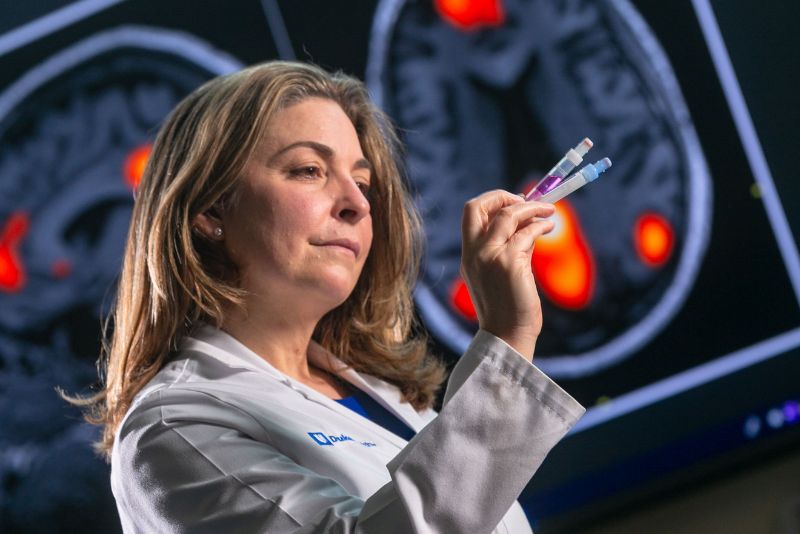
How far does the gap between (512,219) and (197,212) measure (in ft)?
1.44

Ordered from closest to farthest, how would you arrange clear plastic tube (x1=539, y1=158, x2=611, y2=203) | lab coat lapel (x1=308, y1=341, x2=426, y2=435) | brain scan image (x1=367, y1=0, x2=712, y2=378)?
clear plastic tube (x1=539, y1=158, x2=611, y2=203), lab coat lapel (x1=308, y1=341, x2=426, y2=435), brain scan image (x1=367, y1=0, x2=712, y2=378)

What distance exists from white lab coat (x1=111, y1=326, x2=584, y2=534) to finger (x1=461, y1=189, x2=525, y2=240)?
10 cm

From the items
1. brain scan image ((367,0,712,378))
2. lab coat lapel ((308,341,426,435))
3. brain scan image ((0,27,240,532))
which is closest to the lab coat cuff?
lab coat lapel ((308,341,426,435))

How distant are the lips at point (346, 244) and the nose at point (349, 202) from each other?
25 millimetres

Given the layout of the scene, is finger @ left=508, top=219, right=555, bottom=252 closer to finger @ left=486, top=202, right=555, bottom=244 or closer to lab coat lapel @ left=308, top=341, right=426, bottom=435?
finger @ left=486, top=202, right=555, bottom=244

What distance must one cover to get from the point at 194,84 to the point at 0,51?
0.36 meters

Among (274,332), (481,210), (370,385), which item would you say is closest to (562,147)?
(370,385)

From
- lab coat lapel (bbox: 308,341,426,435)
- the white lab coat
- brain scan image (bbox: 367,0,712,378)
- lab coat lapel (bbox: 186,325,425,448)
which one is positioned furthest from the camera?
brain scan image (bbox: 367,0,712,378)

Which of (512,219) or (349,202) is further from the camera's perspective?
(349,202)

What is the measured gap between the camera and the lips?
48.5 inches

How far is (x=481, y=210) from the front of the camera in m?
1.01

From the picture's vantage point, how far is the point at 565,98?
1.93 metres

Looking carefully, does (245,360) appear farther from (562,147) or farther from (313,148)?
(562,147)

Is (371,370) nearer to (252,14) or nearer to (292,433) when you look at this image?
(292,433)
